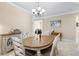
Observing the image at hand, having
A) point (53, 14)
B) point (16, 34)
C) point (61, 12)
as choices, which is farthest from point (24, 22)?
point (61, 12)

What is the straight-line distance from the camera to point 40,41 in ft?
5.68

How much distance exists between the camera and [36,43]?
171cm

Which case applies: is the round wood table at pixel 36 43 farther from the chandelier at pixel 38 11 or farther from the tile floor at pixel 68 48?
the chandelier at pixel 38 11

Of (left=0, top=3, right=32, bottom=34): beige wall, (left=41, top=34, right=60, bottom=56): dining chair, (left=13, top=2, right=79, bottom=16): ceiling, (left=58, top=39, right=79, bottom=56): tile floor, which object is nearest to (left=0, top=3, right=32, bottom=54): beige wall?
(left=0, top=3, right=32, bottom=34): beige wall

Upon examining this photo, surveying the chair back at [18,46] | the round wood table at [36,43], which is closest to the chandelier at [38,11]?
the round wood table at [36,43]

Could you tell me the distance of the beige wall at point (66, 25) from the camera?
1704mm

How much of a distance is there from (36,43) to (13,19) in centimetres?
49

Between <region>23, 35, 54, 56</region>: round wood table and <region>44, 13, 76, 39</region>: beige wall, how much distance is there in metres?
0.18

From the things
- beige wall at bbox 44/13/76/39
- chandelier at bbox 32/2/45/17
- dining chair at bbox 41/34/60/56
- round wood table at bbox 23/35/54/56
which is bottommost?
dining chair at bbox 41/34/60/56

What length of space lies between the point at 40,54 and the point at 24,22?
53 cm

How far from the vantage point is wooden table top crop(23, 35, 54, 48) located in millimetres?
1703

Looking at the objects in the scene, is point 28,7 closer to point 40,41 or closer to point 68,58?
point 40,41

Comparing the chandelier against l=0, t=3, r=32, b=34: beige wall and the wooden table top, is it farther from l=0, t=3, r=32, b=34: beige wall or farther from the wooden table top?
the wooden table top

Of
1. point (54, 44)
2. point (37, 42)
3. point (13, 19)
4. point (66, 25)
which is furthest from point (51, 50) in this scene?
point (13, 19)
